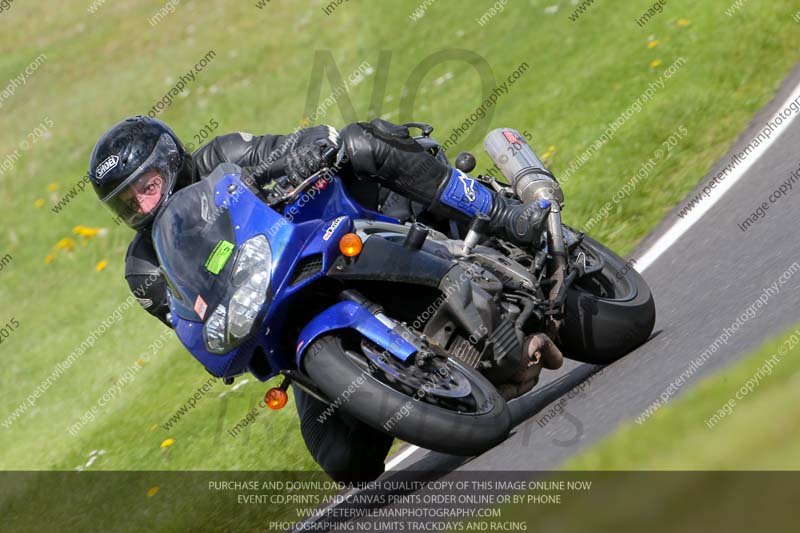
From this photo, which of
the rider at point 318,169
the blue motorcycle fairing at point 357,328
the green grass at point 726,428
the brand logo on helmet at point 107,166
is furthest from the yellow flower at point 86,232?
the green grass at point 726,428

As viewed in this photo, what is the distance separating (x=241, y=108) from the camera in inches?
668

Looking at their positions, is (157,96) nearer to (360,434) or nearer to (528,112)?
(528,112)

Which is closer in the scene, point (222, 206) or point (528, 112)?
point (222, 206)

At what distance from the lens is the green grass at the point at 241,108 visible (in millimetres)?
9617

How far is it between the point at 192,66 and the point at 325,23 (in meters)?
2.31

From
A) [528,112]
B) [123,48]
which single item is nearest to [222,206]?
[528,112]

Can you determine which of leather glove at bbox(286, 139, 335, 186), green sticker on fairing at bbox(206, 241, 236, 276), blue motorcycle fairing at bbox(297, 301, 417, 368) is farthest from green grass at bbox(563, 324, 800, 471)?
leather glove at bbox(286, 139, 335, 186)

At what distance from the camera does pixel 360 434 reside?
6.59 m

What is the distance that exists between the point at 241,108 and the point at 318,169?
36.9ft

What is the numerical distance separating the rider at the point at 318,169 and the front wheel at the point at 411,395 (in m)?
0.63

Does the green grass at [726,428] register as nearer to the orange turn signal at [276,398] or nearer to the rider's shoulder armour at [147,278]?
the orange turn signal at [276,398]

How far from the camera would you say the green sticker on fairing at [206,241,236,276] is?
5.63m

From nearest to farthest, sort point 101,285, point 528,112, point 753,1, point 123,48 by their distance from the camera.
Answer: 1. point 753,1
2. point 528,112
3. point 101,285
4. point 123,48

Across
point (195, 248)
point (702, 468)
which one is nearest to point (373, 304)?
point (195, 248)
